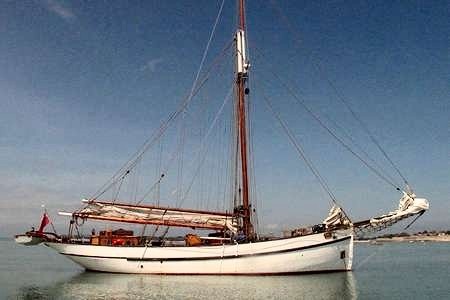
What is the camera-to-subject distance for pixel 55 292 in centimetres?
2789

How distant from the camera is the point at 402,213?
3092 centimetres

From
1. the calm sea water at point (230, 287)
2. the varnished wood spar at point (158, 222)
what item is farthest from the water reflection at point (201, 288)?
the varnished wood spar at point (158, 222)

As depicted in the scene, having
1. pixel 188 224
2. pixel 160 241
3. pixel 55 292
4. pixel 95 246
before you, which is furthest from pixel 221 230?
Result: pixel 55 292

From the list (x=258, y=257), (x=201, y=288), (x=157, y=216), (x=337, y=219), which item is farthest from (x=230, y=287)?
(x=157, y=216)

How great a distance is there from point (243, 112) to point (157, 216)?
1171cm

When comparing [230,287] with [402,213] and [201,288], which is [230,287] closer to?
[201,288]

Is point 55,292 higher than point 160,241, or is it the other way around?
point 160,241

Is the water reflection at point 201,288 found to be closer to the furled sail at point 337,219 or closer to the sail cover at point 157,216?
the furled sail at point 337,219

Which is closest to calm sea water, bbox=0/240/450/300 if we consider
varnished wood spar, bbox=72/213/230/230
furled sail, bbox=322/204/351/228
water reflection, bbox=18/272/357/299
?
water reflection, bbox=18/272/357/299

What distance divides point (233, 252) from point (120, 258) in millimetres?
10041

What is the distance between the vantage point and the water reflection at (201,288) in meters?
24.9

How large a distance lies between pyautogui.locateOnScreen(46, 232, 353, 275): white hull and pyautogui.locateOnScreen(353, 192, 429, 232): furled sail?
5.55ft

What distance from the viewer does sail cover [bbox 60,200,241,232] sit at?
1380 inches

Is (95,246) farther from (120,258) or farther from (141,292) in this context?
(141,292)
